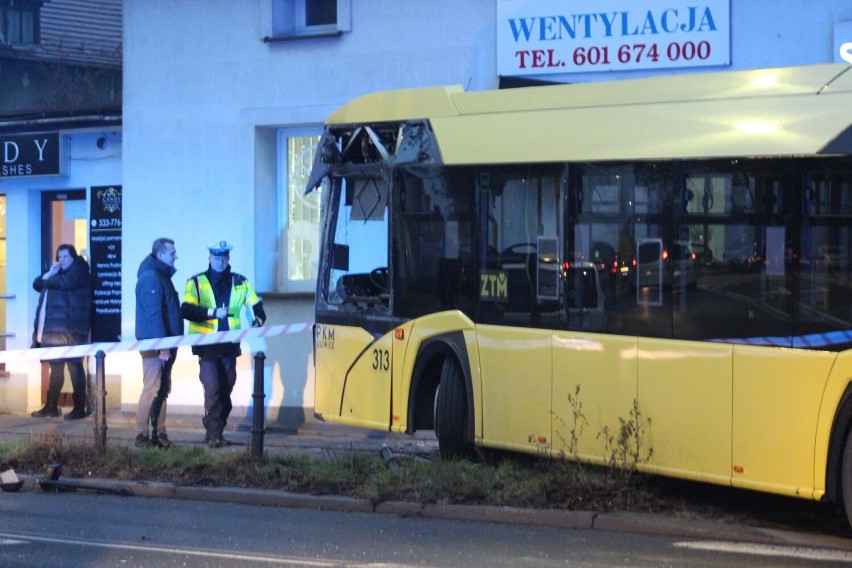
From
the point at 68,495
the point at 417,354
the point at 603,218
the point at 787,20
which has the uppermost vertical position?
the point at 787,20

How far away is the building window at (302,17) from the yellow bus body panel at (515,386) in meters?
6.31

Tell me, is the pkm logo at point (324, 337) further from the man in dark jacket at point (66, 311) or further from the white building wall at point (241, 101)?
the man in dark jacket at point (66, 311)

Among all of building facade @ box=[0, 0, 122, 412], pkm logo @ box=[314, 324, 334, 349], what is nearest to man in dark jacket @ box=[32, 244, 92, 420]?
building facade @ box=[0, 0, 122, 412]

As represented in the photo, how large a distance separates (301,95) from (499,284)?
5.81 meters

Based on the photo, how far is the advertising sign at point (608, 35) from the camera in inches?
526

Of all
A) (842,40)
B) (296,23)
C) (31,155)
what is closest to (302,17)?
(296,23)


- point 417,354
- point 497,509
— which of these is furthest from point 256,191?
point 497,509

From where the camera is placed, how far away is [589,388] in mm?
9344

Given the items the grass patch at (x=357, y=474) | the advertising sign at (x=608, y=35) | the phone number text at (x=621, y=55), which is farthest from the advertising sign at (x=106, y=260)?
the phone number text at (x=621, y=55)

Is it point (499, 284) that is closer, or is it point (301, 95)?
point (499, 284)

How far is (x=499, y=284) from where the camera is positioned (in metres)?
10.1

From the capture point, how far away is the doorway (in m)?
16.7

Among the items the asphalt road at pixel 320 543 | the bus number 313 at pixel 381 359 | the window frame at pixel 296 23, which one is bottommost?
the asphalt road at pixel 320 543

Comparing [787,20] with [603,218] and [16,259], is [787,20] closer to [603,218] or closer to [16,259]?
[603,218]
